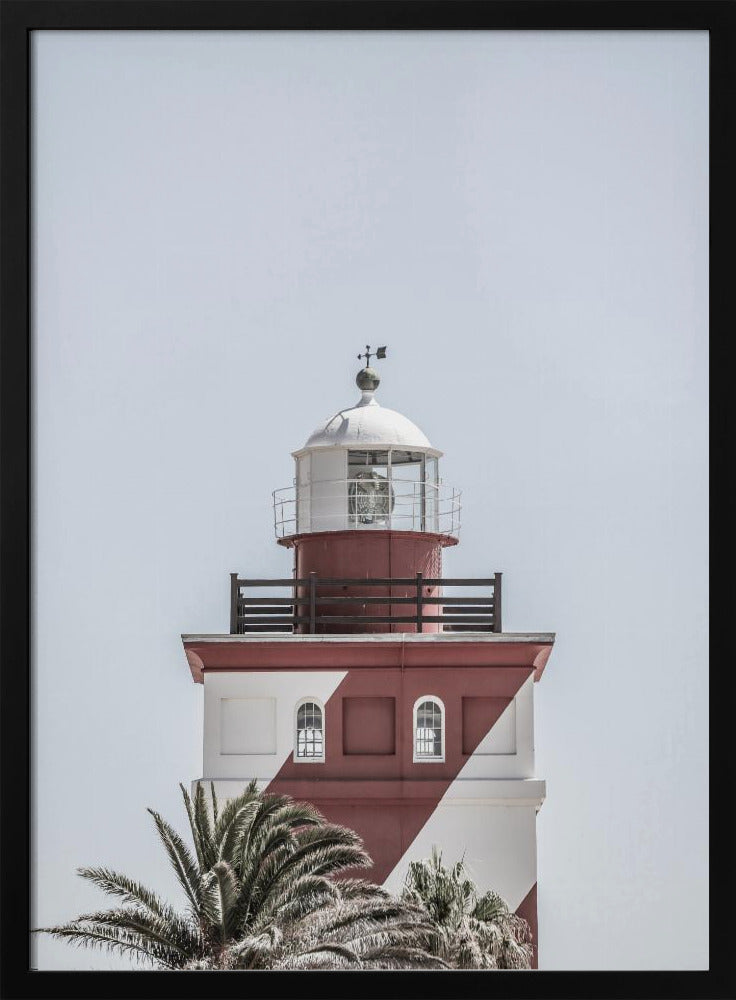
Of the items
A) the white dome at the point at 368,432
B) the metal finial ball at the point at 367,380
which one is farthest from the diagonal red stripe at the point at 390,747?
the metal finial ball at the point at 367,380

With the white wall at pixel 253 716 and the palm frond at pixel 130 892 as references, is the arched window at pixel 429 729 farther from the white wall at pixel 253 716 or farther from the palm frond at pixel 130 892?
the palm frond at pixel 130 892

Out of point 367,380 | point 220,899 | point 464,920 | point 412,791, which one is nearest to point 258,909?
point 220,899

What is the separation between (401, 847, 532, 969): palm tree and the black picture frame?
685 cm

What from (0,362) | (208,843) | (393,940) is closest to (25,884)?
(0,362)

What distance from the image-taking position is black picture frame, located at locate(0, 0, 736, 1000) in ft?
24.8

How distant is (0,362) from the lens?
7688mm

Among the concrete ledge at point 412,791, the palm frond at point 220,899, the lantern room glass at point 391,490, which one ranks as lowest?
the palm frond at point 220,899

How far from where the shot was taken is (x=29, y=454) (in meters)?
7.68

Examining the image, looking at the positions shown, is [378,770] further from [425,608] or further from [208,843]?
[208,843]

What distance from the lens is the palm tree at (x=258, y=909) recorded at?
543 inches

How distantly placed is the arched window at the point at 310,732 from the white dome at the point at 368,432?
3909mm

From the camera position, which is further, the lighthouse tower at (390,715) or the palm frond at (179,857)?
the lighthouse tower at (390,715)

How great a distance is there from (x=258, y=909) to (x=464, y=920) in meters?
2.64
